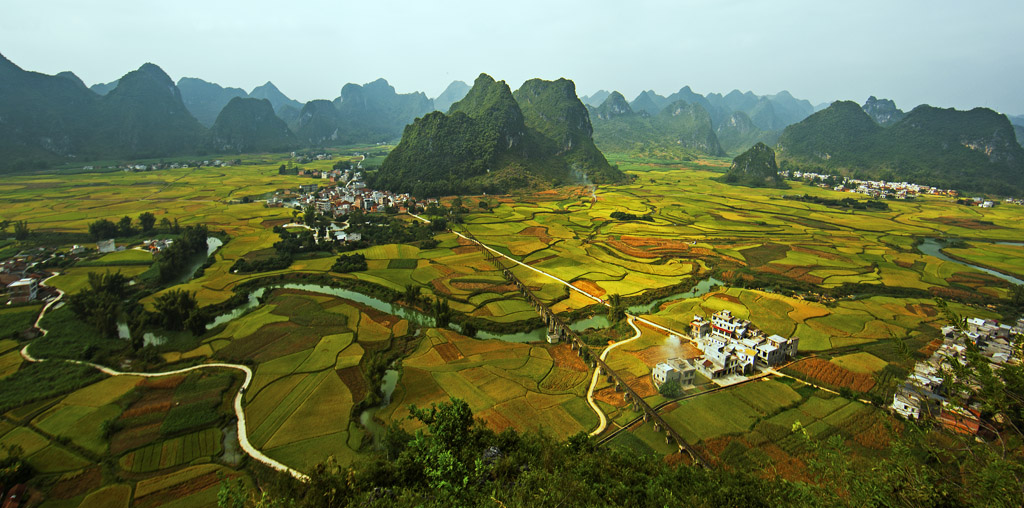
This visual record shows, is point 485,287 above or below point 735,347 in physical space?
above

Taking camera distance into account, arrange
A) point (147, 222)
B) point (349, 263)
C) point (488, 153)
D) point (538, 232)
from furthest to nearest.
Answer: point (488, 153) < point (538, 232) < point (147, 222) < point (349, 263)

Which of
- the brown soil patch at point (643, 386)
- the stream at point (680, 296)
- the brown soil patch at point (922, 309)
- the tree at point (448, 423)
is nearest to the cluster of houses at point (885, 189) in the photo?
the brown soil patch at point (922, 309)

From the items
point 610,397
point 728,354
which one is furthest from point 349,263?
point 728,354

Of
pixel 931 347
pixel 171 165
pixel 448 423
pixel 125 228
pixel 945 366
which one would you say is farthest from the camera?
pixel 171 165

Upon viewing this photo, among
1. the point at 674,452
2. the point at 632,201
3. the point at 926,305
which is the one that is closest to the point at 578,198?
the point at 632,201

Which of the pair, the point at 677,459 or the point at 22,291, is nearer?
the point at 677,459

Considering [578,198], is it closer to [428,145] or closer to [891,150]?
[428,145]

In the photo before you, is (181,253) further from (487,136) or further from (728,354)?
(487,136)
